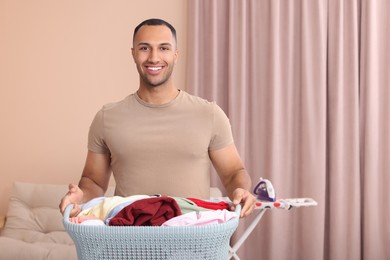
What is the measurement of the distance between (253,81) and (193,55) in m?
0.46

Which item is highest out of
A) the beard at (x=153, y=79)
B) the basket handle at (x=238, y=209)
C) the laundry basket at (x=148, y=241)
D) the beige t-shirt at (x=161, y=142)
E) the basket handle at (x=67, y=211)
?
the beard at (x=153, y=79)

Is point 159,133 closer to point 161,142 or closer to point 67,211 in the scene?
point 161,142

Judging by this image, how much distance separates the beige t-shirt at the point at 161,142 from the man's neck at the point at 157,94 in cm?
2

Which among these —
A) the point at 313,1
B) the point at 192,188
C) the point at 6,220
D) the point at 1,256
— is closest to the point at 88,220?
the point at 192,188

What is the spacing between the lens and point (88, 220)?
1.28 m

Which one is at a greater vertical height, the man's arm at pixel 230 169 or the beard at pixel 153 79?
the beard at pixel 153 79

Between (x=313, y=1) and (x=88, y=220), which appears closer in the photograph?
(x=88, y=220)

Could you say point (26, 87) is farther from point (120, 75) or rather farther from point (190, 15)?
point (190, 15)

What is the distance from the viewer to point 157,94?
1.73 m

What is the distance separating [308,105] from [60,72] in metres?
1.81

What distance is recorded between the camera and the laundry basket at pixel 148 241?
1.21 m

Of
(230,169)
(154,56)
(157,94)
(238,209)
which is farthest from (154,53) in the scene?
(238,209)

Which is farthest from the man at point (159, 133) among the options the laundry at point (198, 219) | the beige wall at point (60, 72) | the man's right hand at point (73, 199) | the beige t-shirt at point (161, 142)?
the beige wall at point (60, 72)

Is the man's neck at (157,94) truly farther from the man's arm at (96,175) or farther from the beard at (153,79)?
the man's arm at (96,175)
